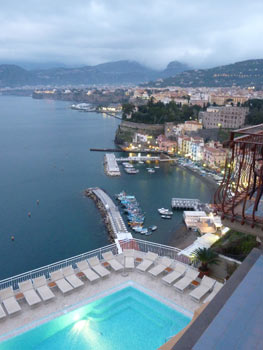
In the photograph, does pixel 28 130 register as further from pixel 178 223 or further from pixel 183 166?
pixel 178 223

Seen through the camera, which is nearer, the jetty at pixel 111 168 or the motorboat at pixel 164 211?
the motorboat at pixel 164 211

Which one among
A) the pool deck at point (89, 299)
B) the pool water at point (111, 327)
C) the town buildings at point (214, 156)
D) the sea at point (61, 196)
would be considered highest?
the pool deck at point (89, 299)

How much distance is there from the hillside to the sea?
8892 cm

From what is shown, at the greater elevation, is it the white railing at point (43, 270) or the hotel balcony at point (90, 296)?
the hotel balcony at point (90, 296)

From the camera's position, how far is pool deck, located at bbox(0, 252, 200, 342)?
242 inches

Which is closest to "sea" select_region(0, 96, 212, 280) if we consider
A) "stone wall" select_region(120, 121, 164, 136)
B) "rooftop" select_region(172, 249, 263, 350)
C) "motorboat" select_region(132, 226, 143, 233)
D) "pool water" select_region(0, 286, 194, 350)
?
"motorboat" select_region(132, 226, 143, 233)

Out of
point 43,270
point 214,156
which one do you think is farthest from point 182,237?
point 214,156

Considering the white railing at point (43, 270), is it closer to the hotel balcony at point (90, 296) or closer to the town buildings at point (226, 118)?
the hotel balcony at point (90, 296)

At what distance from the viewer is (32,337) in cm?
595

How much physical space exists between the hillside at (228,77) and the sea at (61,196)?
88.9 metres

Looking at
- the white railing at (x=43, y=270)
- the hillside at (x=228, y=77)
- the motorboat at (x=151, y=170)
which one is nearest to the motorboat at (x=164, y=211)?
the white railing at (x=43, y=270)

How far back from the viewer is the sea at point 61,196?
14.5 metres

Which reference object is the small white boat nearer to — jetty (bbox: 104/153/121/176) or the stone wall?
jetty (bbox: 104/153/121/176)

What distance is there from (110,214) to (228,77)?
11813cm
